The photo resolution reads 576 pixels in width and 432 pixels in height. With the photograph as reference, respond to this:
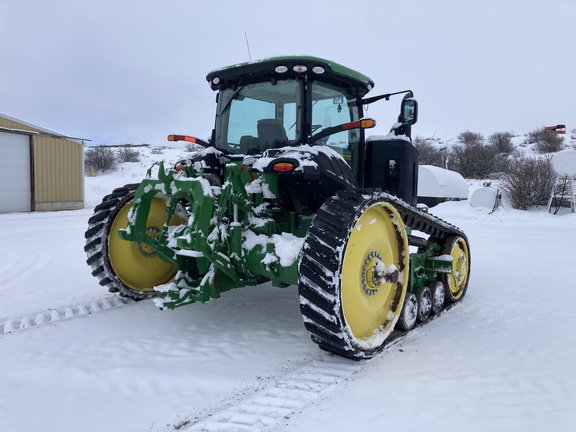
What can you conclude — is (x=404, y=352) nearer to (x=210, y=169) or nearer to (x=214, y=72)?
(x=210, y=169)

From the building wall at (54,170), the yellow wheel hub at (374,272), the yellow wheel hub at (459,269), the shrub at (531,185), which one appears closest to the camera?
the yellow wheel hub at (374,272)

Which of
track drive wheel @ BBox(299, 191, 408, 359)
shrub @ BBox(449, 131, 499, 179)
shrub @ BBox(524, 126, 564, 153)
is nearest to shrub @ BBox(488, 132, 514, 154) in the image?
shrub @ BBox(524, 126, 564, 153)

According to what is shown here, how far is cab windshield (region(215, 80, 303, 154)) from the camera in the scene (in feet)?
15.0

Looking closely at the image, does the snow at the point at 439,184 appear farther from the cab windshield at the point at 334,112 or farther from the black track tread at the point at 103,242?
the black track tread at the point at 103,242

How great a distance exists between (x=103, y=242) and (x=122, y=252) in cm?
26

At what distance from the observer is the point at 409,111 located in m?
5.06

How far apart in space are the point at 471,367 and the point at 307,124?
260 cm

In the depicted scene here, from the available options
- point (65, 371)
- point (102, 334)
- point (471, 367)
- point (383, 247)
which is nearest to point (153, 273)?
point (102, 334)

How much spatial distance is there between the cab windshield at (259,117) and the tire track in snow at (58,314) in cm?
223

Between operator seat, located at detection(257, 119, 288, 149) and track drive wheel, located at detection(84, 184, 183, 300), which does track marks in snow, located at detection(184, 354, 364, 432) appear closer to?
operator seat, located at detection(257, 119, 288, 149)

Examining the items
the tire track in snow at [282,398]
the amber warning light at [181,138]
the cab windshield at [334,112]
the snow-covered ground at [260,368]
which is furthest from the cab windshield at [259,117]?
the tire track in snow at [282,398]

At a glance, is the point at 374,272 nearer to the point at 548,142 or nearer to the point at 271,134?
the point at 271,134

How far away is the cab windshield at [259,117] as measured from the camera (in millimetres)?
4559

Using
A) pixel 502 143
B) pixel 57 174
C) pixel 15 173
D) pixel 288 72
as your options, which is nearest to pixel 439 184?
pixel 288 72
